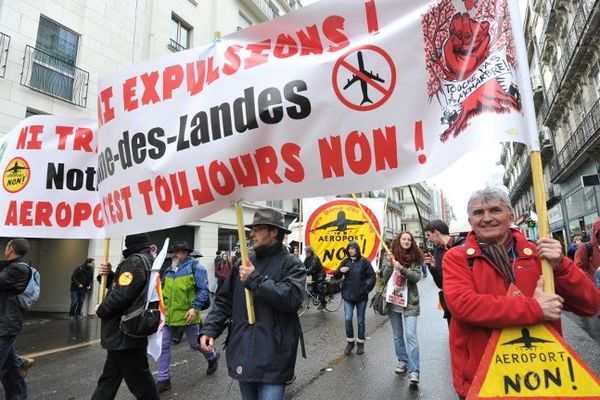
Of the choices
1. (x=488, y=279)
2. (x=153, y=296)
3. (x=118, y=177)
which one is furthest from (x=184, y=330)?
(x=488, y=279)

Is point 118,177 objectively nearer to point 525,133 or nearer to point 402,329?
point 525,133

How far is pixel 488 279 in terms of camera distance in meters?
1.96

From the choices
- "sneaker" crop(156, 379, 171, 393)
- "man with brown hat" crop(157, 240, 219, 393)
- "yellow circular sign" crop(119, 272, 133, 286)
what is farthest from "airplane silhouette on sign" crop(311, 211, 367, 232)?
"yellow circular sign" crop(119, 272, 133, 286)

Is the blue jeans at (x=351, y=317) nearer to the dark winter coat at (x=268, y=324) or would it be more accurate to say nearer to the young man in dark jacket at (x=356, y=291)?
the young man in dark jacket at (x=356, y=291)

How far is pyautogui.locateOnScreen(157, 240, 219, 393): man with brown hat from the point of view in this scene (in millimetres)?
5012

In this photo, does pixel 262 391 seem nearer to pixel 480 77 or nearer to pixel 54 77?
pixel 480 77

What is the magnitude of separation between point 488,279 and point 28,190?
3.92 meters

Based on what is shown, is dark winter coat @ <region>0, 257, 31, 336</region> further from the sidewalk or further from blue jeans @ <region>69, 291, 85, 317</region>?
blue jeans @ <region>69, 291, 85, 317</region>

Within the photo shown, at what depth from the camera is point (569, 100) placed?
71.1 feet

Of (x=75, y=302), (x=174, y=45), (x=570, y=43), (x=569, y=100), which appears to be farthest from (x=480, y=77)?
(x=569, y=100)

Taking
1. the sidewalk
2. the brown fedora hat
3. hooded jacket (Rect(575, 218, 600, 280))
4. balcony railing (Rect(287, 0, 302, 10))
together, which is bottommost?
the sidewalk

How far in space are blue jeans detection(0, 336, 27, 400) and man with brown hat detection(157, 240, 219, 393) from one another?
4.54 feet

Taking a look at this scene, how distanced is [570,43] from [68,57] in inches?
843

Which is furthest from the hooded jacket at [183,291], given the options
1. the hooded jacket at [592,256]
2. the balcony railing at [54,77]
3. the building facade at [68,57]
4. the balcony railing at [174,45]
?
the balcony railing at [174,45]
